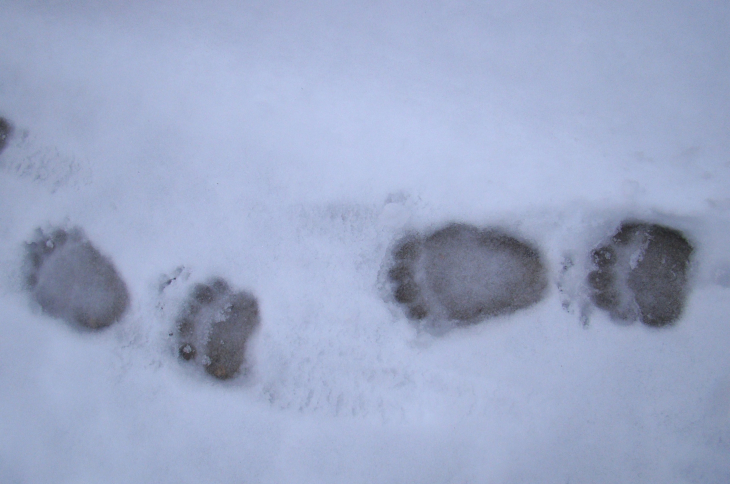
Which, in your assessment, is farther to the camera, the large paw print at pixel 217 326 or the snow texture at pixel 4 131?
the snow texture at pixel 4 131

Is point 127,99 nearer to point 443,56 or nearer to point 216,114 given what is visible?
point 216,114

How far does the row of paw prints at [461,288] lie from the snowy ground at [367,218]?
79mm

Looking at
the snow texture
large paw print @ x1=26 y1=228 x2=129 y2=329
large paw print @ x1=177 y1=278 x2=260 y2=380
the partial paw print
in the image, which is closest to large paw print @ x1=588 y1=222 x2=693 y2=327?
large paw print @ x1=177 y1=278 x2=260 y2=380

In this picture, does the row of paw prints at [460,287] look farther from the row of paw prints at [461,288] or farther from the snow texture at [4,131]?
the snow texture at [4,131]

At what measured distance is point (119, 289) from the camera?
2.67m

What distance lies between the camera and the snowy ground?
7.86 feet

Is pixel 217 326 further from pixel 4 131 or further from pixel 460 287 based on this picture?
pixel 4 131

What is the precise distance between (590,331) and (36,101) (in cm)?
381

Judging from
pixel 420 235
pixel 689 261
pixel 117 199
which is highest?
pixel 689 261

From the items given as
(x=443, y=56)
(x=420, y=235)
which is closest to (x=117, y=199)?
(x=420, y=235)

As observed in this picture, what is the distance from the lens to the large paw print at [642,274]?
2.48m

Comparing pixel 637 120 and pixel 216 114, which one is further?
pixel 216 114

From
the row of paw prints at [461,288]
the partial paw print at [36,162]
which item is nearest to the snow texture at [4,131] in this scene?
the partial paw print at [36,162]

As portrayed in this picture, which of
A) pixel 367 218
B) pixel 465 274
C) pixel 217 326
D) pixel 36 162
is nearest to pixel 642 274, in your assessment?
pixel 465 274
